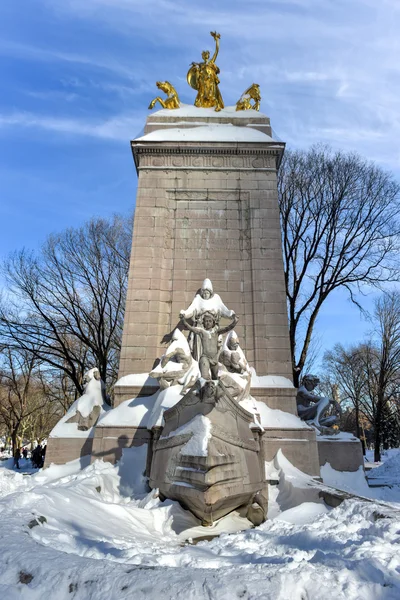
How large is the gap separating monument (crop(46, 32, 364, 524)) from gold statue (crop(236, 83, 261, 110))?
38 mm

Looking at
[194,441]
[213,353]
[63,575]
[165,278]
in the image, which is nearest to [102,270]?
[165,278]

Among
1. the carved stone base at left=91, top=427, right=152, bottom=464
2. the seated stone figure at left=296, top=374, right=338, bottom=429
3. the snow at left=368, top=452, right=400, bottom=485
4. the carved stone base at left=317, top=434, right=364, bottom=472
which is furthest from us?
the snow at left=368, top=452, right=400, bottom=485

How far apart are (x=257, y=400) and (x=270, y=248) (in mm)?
4501

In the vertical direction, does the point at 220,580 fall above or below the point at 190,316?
below

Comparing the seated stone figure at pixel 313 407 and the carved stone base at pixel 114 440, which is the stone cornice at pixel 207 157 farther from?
the carved stone base at pixel 114 440

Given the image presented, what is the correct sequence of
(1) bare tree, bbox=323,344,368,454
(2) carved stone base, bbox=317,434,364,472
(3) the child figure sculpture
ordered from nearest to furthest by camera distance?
(3) the child figure sculpture, (2) carved stone base, bbox=317,434,364,472, (1) bare tree, bbox=323,344,368,454

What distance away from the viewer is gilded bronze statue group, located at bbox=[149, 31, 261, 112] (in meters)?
15.2

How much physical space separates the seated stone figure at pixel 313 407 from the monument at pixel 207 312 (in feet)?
6.63

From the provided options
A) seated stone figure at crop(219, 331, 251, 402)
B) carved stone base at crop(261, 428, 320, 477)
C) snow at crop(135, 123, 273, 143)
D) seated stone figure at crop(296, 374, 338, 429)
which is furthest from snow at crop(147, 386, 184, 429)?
snow at crop(135, 123, 273, 143)

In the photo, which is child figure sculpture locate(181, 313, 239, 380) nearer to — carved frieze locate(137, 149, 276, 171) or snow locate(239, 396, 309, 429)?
snow locate(239, 396, 309, 429)

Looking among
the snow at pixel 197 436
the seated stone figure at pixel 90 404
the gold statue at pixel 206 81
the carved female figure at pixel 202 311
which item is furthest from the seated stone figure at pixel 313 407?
the gold statue at pixel 206 81

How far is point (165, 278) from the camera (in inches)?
491

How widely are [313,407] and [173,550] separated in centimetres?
868

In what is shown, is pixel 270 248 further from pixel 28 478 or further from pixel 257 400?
pixel 28 478
